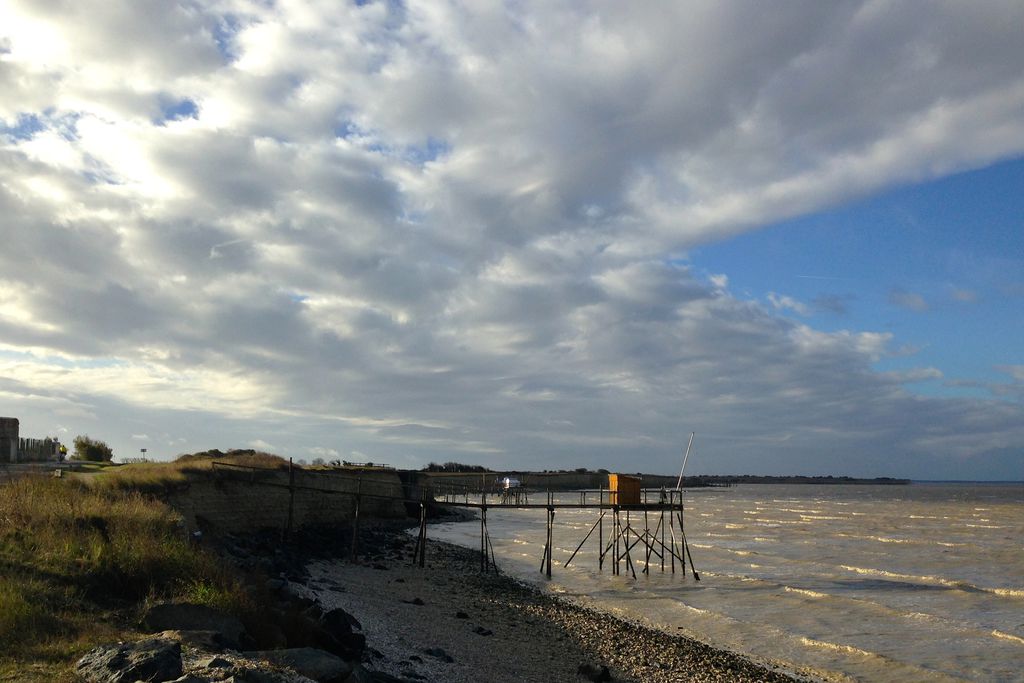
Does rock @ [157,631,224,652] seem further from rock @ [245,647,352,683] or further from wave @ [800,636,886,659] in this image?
wave @ [800,636,886,659]

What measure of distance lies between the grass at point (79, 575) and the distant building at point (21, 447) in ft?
79.4

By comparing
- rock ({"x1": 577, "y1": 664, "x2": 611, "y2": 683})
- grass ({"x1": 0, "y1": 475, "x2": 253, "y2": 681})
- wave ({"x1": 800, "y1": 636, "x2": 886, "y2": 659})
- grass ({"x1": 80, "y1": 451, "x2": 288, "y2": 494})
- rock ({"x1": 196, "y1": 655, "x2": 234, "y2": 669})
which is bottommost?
wave ({"x1": 800, "y1": 636, "x2": 886, "y2": 659})

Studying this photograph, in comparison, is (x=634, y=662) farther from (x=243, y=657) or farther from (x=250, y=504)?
(x=250, y=504)

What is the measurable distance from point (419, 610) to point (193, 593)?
1008cm

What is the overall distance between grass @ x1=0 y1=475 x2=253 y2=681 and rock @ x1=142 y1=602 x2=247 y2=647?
1.14 ft

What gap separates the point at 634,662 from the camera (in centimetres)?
1625

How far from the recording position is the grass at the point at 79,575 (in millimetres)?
8852

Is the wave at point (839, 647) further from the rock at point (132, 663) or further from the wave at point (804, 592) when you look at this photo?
the rock at point (132, 663)

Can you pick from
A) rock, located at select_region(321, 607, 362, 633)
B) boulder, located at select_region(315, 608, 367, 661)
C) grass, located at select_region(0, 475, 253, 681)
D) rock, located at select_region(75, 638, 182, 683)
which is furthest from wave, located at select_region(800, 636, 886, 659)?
rock, located at select_region(75, 638, 182, 683)

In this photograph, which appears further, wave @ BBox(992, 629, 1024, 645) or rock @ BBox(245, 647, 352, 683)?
wave @ BBox(992, 629, 1024, 645)

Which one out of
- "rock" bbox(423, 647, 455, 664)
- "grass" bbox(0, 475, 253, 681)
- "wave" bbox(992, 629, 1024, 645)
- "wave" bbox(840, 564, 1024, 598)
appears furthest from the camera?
"wave" bbox(840, 564, 1024, 598)

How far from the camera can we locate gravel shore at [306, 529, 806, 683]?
14.9 meters

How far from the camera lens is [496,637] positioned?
1805 cm

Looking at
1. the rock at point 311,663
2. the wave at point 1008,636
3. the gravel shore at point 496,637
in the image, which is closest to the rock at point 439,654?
the gravel shore at point 496,637
